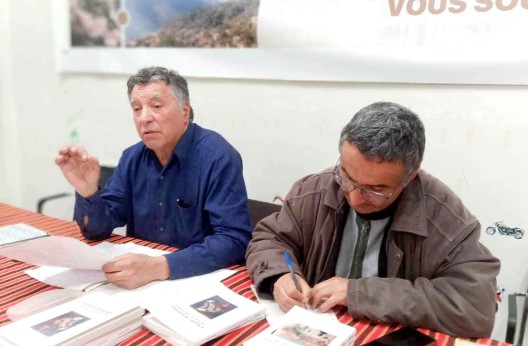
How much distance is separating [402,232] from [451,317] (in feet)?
0.86

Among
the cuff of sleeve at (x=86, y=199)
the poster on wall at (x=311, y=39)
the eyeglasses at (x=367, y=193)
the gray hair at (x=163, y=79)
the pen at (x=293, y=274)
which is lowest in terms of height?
the pen at (x=293, y=274)

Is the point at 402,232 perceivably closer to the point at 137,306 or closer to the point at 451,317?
the point at 451,317

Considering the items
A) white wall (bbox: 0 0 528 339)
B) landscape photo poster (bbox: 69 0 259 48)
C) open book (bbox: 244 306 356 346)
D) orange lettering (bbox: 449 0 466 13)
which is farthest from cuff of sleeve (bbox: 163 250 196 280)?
orange lettering (bbox: 449 0 466 13)

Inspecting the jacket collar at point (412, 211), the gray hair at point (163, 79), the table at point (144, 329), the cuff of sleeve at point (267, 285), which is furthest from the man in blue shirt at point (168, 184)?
the jacket collar at point (412, 211)

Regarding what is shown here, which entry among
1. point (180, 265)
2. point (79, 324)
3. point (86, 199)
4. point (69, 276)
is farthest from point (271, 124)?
point (79, 324)

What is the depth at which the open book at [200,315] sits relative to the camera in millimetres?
983

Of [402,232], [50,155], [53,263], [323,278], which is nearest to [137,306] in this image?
[53,263]

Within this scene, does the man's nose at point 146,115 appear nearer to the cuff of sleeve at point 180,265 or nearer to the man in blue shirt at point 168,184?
the man in blue shirt at point 168,184

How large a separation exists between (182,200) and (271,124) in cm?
82

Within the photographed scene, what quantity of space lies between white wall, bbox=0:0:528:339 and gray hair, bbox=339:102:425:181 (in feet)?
2.79

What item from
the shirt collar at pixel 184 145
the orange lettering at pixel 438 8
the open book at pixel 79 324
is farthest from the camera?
the orange lettering at pixel 438 8

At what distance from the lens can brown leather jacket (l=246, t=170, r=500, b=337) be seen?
1078 millimetres

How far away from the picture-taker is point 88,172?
1.60 m

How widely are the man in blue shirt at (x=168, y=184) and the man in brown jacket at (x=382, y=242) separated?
0.20 metres
